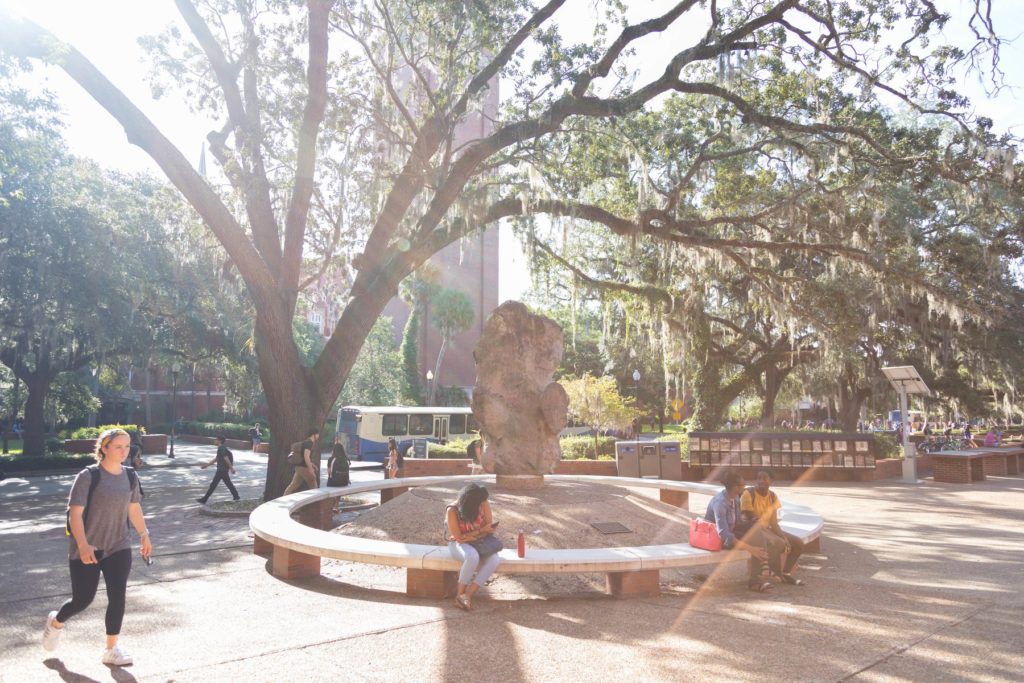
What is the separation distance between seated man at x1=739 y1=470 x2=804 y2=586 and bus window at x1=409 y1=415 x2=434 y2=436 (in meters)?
22.0

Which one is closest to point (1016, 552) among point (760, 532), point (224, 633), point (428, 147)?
point (760, 532)

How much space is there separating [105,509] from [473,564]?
2891 millimetres

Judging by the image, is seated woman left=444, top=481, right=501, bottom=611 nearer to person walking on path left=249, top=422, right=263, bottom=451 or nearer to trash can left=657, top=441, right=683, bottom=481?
trash can left=657, top=441, right=683, bottom=481

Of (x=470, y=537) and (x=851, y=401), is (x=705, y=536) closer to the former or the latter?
(x=470, y=537)

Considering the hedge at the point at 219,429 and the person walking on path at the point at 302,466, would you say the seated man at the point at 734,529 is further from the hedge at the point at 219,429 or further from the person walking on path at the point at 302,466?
the hedge at the point at 219,429

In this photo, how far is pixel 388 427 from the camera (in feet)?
91.7

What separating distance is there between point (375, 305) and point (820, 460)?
1257cm

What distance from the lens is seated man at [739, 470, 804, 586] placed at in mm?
6863

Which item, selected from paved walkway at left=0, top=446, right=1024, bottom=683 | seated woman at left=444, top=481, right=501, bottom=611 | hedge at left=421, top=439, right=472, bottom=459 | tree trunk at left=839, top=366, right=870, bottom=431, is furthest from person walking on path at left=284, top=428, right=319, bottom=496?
tree trunk at left=839, top=366, right=870, bottom=431

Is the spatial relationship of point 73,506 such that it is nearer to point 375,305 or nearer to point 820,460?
point 375,305

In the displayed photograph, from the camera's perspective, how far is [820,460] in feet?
A: 60.5

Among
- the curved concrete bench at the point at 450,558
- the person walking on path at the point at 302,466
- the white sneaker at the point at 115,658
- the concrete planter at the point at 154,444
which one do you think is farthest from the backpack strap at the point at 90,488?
the concrete planter at the point at 154,444

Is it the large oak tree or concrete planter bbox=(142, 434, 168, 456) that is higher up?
the large oak tree

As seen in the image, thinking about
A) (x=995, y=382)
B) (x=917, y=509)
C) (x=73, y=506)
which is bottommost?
(x=917, y=509)
